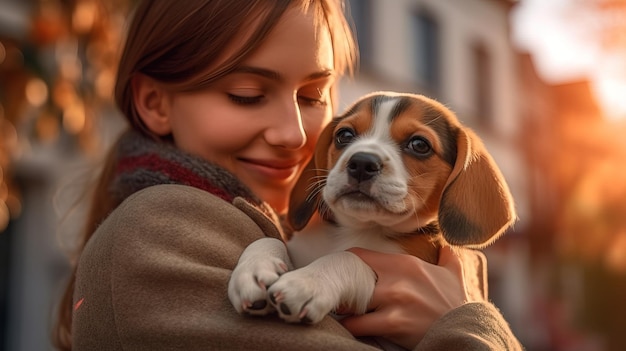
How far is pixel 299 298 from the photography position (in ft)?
6.77

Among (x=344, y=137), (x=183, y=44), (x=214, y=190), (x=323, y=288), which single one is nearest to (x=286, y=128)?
(x=344, y=137)

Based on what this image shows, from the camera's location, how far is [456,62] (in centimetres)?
1738

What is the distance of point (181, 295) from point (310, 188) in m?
0.88

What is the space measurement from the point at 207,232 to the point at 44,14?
315 centimetres

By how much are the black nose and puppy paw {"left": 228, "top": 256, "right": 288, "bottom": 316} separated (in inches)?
20.4

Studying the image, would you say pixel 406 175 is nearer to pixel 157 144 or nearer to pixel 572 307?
pixel 157 144

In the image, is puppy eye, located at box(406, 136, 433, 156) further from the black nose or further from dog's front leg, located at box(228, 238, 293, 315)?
dog's front leg, located at box(228, 238, 293, 315)

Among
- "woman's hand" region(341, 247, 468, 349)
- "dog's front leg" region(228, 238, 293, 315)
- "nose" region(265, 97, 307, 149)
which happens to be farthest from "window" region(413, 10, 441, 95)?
"dog's front leg" region(228, 238, 293, 315)

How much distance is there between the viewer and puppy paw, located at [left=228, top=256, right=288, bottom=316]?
2059mm

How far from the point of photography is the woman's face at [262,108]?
2.80 meters

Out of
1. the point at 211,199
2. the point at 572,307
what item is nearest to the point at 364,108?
the point at 211,199

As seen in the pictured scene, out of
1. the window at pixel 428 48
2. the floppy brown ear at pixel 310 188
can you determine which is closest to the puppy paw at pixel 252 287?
the floppy brown ear at pixel 310 188

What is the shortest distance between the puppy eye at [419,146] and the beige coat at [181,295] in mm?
590

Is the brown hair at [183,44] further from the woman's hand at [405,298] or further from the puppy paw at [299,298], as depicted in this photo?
the puppy paw at [299,298]
